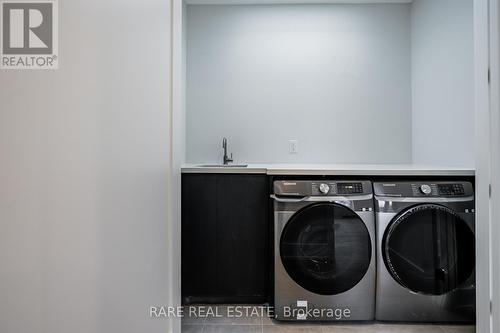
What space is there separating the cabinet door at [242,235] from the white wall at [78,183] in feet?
3.04

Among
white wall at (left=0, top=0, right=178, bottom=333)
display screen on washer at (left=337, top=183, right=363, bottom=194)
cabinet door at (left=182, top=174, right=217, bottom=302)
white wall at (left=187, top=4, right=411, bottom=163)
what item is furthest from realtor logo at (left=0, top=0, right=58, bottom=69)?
white wall at (left=187, top=4, right=411, bottom=163)

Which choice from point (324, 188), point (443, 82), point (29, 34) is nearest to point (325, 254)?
point (324, 188)

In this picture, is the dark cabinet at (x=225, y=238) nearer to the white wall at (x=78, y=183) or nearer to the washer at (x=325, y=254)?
the washer at (x=325, y=254)

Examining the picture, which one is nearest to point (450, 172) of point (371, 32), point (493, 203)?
point (493, 203)

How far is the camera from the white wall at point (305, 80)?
104 inches

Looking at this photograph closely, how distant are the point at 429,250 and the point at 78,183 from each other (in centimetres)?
189

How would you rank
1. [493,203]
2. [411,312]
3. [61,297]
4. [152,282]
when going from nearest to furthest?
[61,297] < [152,282] < [493,203] < [411,312]

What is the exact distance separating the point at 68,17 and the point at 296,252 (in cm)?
157

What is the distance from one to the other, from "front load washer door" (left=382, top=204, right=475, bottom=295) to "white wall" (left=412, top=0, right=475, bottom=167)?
468mm

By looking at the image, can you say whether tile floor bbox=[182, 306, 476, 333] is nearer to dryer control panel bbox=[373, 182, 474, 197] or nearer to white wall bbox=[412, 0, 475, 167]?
dryer control panel bbox=[373, 182, 474, 197]

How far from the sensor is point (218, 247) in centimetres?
203

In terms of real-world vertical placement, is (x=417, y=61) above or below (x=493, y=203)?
above

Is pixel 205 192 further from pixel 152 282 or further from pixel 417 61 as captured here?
pixel 417 61

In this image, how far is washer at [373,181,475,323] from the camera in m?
1.82
